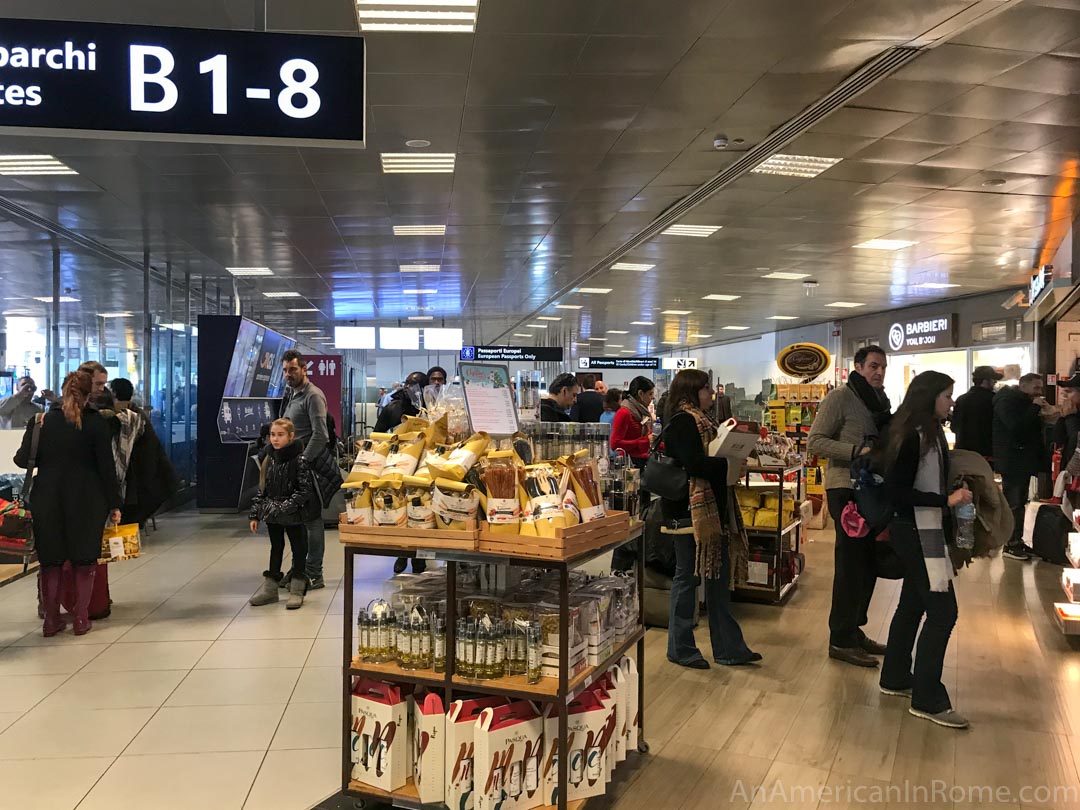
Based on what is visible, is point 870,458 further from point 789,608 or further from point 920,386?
point 789,608

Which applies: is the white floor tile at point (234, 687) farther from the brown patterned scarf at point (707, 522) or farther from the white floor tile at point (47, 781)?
the brown patterned scarf at point (707, 522)

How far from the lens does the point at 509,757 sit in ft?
8.36

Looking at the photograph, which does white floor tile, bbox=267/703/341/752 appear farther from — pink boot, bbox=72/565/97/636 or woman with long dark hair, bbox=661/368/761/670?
woman with long dark hair, bbox=661/368/761/670

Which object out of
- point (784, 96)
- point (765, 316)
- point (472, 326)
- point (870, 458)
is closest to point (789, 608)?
point (870, 458)

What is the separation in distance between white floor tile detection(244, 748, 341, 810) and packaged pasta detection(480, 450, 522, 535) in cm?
122

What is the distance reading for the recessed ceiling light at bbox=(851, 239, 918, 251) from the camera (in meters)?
9.85

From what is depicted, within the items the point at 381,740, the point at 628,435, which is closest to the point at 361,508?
the point at 381,740

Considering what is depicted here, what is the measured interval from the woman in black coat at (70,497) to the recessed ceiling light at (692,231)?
6.31m

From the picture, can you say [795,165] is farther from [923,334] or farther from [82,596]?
[923,334]

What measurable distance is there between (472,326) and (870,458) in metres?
18.2

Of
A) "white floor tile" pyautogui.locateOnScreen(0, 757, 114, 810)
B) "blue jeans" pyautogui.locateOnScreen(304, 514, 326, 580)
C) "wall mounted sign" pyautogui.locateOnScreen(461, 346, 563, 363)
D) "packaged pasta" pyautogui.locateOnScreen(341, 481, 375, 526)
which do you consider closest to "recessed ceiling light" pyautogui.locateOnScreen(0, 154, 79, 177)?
"blue jeans" pyautogui.locateOnScreen(304, 514, 326, 580)

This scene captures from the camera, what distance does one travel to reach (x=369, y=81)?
5043mm

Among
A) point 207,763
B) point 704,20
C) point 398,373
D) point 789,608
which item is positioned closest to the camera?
point 207,763

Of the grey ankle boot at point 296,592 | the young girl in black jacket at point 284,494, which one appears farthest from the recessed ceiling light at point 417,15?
the grey ankle boot at point 296,592
